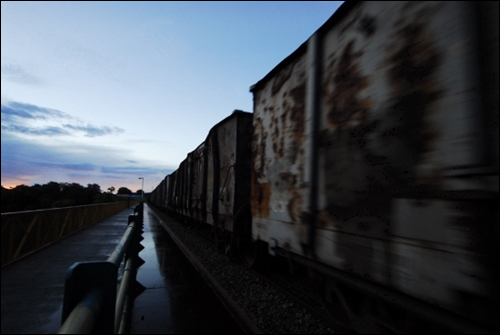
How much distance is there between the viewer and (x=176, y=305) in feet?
14.8

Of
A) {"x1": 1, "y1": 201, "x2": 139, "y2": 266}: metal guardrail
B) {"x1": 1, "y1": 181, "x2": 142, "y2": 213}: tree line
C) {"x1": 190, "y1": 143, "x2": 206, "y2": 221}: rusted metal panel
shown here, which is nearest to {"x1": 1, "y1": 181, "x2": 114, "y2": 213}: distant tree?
{"x1": 1, "y1": 181, "x2": 142, "y2": 213}: tree line

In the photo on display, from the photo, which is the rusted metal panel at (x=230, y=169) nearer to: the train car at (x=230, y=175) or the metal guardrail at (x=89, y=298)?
the train car at (x=230, y=175)

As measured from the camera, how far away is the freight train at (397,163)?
172 centimetres

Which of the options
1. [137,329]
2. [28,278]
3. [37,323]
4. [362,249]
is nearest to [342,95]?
[362,249]

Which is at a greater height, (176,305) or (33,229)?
(33,229)

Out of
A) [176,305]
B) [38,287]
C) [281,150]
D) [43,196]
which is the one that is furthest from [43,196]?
[281,150]

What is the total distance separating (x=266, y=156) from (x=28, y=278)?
4.94 m

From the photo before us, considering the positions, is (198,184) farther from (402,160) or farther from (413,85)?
(413,85)

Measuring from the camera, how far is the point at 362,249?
2555 mm

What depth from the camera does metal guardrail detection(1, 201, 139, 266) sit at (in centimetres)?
617

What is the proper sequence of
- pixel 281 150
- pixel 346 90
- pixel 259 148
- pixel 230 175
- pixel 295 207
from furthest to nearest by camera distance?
pixel 230 175 → pixel 259 148 → pixel 281 150 → pixel 295 207 → pixel 346 90

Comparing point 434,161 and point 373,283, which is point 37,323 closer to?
point 373,283

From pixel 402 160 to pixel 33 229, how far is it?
9265mm

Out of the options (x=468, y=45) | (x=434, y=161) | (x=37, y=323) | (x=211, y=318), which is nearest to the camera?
(x=468, y=45)
